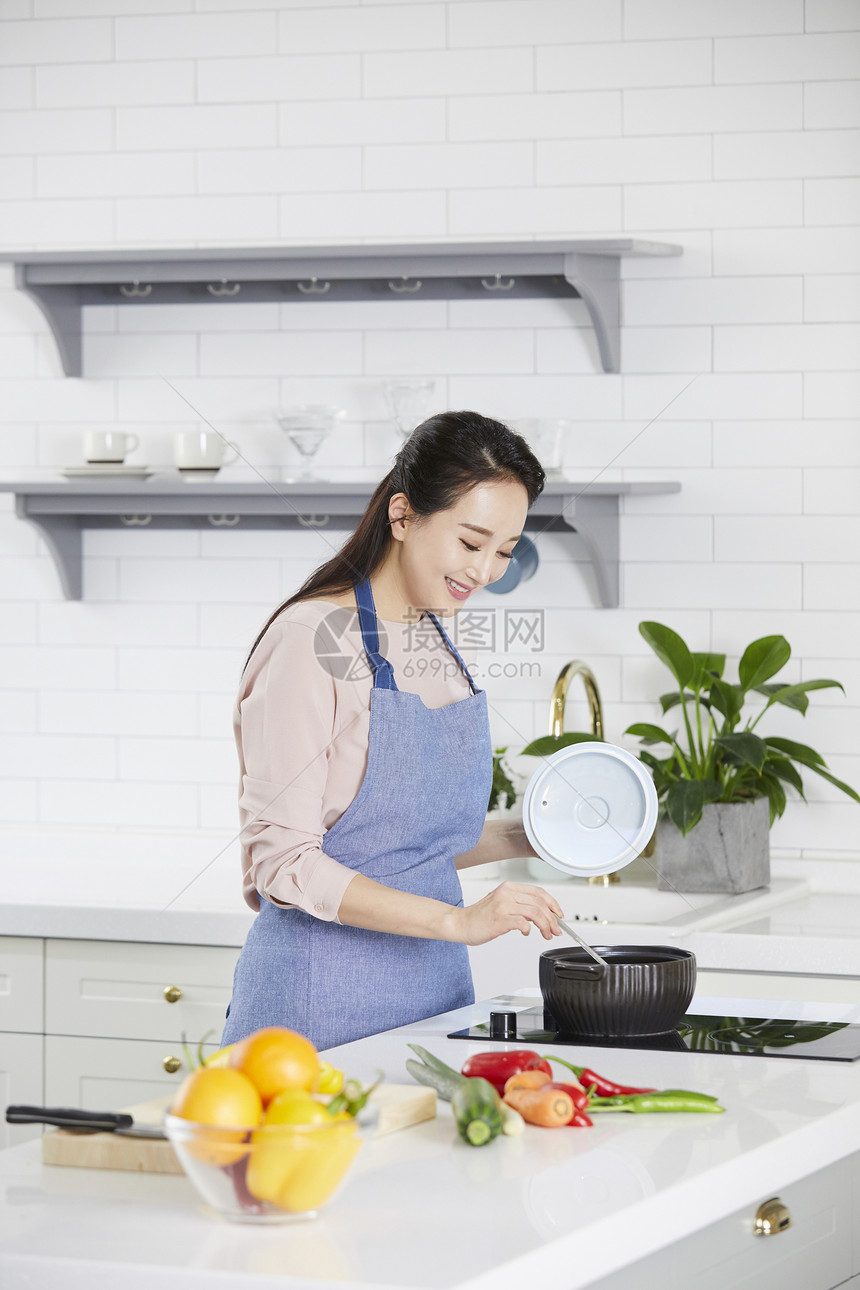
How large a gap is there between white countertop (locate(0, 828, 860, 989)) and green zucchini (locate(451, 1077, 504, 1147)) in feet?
3.57

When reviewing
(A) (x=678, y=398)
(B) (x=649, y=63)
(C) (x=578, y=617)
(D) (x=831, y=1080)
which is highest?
(B) (x=649, y=63)

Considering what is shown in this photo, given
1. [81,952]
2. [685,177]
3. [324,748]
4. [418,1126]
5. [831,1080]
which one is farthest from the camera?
[685,177]

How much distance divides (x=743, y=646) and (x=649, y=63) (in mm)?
1302

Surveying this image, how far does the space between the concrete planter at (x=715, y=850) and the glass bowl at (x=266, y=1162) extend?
190 centimetres

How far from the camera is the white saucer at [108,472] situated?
10.8ft

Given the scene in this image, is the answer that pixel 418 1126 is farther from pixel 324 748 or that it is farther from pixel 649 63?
pixel 649 63

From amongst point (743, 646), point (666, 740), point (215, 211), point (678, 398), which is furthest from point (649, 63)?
point (666, 740)


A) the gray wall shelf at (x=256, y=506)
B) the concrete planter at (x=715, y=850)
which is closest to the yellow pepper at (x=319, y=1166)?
the concrete planter at (x=715, y=850)

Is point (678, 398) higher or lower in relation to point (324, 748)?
higher

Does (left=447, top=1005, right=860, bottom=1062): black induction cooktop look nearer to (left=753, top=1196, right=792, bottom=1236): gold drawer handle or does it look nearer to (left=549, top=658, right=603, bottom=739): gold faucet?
(left=753, top=1196, right=792, bottom=1236): gold drawer handle

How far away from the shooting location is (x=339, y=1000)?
189 centimetres

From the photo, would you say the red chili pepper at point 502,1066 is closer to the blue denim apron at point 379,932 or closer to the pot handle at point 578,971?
the pot handle at point 578,971

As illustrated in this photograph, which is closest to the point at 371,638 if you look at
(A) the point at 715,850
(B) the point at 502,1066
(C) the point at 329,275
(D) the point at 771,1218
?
(B) the point at 502,1066

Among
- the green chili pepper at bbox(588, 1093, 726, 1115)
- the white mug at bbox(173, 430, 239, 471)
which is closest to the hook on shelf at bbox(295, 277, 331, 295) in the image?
the white mug at bbox(173, 430, 239, 471)
